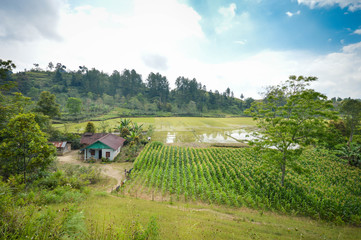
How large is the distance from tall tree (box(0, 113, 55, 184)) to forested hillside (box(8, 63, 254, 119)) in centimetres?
7241

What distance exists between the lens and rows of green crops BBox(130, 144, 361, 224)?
1138 cm

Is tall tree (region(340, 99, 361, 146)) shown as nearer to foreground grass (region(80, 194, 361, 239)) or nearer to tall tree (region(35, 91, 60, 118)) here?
foreground grass (region(80, 194, 361, 239))

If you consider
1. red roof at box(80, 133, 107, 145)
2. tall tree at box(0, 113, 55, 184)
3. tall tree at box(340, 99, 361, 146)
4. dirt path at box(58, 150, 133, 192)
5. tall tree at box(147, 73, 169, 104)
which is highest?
tall tree at box(147, 73, 169, 104)

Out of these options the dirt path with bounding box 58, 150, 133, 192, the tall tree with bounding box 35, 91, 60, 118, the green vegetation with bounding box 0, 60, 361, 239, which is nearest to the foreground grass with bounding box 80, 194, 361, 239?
the green vegetation with bounding box 0, 60, 361, 239

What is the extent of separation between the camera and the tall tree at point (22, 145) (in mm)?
8195

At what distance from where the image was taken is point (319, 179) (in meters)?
16.0

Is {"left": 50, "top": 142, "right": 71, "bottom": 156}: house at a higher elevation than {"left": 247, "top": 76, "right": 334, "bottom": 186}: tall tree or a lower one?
lower

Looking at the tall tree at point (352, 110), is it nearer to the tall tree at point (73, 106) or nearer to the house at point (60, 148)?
the house at point (60, 148)

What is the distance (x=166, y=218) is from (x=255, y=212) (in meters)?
7.44

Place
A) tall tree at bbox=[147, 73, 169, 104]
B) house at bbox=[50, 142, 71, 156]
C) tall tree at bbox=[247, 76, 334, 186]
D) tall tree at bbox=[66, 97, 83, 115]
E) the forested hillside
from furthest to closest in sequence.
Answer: tall tree at bbox=[147, 73, 169, 104]
the forested hillside
tall tree at bbox=[66, 97, 83, 115]
house at bbox=[50, 142, 71, 156]
tall tree at bbox=[247, 76, 334, 186]

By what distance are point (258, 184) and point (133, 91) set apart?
103547 mm

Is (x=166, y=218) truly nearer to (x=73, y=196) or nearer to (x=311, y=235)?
(x=73, y=196)

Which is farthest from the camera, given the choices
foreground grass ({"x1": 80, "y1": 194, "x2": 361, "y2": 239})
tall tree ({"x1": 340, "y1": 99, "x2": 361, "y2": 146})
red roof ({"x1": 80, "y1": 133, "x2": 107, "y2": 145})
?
red roof ({"x1": 80, "y1": 133, "x2": 107, "y2": 145})

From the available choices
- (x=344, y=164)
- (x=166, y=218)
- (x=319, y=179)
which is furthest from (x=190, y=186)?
(x=344, y=164)
